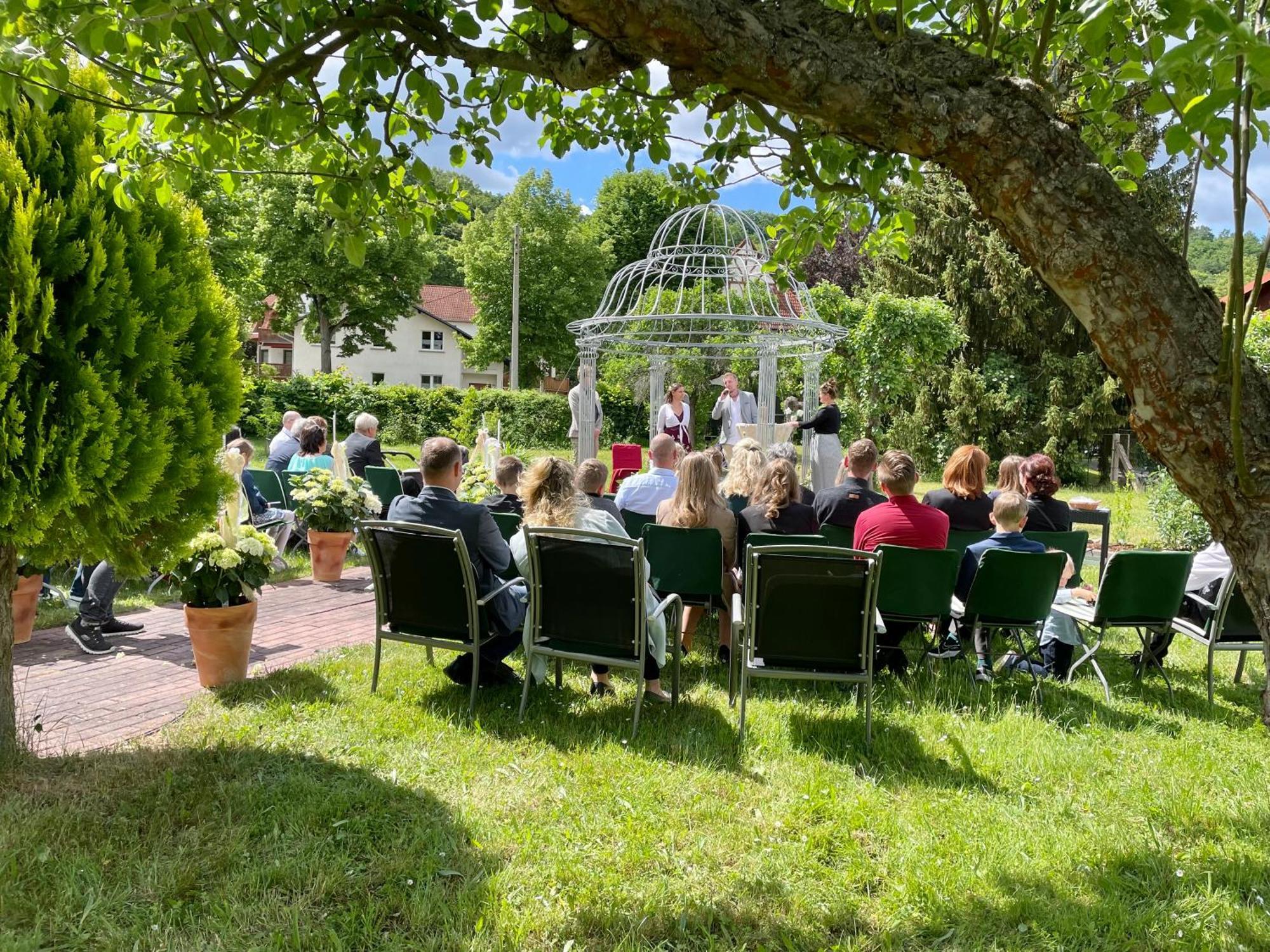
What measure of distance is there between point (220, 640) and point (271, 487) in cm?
452

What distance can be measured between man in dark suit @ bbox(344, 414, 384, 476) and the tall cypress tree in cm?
579

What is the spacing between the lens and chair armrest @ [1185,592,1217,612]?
197 inches

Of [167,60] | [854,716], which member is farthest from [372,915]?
[167,60]

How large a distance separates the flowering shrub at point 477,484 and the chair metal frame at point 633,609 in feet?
10.2

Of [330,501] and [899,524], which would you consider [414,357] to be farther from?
[899,524]

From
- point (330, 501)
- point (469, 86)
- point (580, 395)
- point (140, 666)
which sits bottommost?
point (140, 666)

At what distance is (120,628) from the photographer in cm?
564

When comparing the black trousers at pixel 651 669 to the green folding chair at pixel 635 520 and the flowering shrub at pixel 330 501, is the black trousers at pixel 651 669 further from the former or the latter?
the flowering shrub at pixel 330 501

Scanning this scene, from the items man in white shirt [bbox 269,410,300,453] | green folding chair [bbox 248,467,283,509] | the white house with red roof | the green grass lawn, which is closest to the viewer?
the green grass lawn

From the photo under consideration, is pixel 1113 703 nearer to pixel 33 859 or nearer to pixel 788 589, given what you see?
pixel 788 589

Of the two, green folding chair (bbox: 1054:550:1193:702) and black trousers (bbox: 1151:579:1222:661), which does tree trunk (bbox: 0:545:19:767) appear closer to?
green folding chair (bbox: 1054:550:1193:702)

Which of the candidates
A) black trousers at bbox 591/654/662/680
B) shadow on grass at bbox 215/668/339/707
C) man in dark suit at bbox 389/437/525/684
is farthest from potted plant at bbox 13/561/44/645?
black trousers at bbox 591/654/662/680

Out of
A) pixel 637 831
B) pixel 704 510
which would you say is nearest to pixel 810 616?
pixel 704 510

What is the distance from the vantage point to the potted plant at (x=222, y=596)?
4.48 meters
